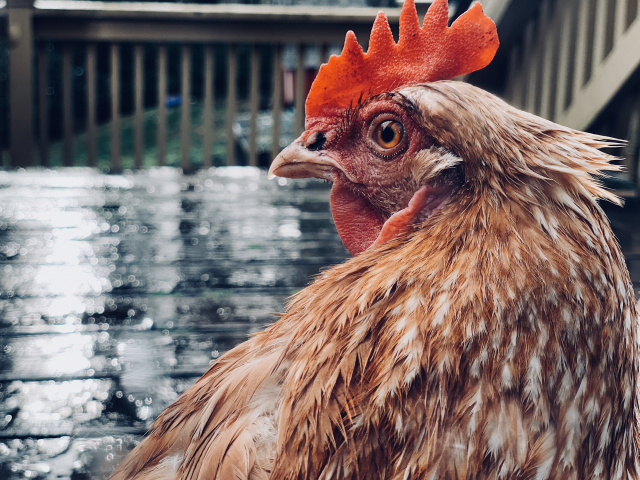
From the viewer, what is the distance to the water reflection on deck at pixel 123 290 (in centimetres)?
150

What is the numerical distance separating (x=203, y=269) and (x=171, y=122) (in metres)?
8.79

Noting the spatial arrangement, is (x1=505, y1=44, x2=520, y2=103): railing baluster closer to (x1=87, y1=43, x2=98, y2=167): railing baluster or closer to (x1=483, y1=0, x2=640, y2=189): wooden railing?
(x1=483, y1=0, x2=640, y2=189): wooden railing

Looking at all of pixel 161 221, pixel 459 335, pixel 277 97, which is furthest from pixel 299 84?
pixel 459 335

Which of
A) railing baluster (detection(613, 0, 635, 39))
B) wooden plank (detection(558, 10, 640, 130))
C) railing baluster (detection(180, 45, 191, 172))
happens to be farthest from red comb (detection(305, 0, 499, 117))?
railing baluster (detection(180, 45, 191, 172))

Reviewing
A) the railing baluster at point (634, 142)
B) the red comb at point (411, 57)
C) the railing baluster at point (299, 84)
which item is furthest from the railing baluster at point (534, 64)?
the red comb at point (411, 57)

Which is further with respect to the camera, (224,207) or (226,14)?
(226,14)

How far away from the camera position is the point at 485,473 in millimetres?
864

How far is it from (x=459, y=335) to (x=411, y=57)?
51 centimetres

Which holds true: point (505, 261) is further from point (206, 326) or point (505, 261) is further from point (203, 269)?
point (203, 269)

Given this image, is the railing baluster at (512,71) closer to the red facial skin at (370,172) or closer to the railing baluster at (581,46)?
the railing baluster at (581,46)

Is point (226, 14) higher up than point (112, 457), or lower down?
higher up

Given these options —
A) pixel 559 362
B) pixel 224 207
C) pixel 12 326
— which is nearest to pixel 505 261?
pixel 559 362

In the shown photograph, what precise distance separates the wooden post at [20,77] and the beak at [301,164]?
4485 millimetres

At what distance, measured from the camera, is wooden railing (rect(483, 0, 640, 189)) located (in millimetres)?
3930
